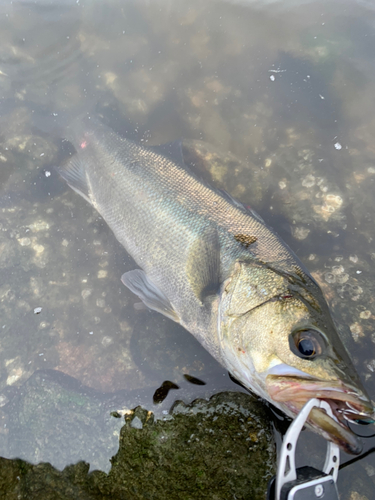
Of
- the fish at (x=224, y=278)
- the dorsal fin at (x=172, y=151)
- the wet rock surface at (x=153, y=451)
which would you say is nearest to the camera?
the fish at (x=224, y=278)

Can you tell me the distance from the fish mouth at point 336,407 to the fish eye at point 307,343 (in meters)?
0.15

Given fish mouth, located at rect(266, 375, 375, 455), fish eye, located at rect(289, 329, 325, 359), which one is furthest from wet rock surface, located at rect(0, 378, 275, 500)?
fish eye, located at rect(289, 329, 325, 359)

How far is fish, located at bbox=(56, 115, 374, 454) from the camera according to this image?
1.74 meters

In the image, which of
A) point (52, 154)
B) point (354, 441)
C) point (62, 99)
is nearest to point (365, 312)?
point (354, 441)

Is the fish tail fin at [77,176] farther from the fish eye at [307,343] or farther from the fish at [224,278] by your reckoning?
the fish eye at [307,343]

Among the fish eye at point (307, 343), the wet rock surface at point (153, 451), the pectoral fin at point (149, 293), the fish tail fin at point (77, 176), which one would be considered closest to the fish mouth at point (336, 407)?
the fish eye at point (307, 343)

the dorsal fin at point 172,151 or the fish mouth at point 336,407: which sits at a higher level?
the dorsal fin at point 172,151

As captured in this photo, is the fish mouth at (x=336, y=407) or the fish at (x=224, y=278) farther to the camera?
the fish at (x=224, y=278)

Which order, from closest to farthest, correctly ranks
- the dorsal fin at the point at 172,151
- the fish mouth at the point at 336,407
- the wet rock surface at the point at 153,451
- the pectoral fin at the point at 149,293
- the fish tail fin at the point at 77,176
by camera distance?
the fish mouth at the point at 336,407 < the wet rock surface at the point at 153,451 < the pectoral fin at the point at 149,293 < the dorsal fin at the point at 172,151 < the fish tail fin at the point at 77,176

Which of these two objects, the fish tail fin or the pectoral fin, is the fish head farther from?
the fish tail fin

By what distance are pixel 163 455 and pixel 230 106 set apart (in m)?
4.11

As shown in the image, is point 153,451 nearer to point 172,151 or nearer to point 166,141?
point 172,151

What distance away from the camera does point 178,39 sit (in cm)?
431

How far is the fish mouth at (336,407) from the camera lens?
1620mm
